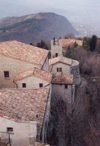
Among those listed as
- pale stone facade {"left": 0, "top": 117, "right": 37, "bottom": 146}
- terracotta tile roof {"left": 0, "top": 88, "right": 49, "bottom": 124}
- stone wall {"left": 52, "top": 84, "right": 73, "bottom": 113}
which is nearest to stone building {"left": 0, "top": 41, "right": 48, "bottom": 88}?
stone wall {"left": 52, "top": 84, "right": 73, "bottom": 113}

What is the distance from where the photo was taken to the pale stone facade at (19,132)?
11586mm

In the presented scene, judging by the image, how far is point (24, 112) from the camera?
13.5 metres

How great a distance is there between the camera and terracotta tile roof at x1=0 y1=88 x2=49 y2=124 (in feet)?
42.9

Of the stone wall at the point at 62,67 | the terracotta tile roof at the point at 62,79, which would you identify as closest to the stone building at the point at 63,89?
the terracotta tile roof at the point at 62,79

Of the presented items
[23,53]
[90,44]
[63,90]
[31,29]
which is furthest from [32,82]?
[31,29]

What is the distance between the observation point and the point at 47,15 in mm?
152125

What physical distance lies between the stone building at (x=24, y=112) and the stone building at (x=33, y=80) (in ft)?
5.53

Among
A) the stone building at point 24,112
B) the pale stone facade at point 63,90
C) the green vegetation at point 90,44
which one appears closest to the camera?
the stone building at point 24,112

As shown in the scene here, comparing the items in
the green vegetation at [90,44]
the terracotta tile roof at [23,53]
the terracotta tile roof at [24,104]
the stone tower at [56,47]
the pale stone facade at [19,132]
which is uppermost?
the green vegetation at [90,44]

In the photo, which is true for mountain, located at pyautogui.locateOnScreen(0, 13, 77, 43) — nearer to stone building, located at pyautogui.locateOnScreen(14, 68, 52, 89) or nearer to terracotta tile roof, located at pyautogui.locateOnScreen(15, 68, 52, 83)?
terracotta tile roof, located at pyautogui.locateOnScreen(15, 68, 52, 83)

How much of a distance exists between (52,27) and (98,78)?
116763 mm

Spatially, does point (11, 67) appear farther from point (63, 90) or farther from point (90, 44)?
point (90, 44)

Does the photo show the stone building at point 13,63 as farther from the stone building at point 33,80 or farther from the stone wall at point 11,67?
the stone building at point 33,80

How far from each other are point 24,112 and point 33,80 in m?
5.78
